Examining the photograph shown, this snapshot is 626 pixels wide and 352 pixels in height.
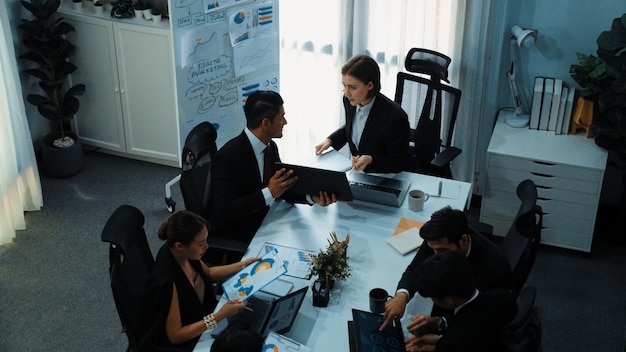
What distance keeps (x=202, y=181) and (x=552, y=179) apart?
2.26 metres

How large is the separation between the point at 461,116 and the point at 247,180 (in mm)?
1965

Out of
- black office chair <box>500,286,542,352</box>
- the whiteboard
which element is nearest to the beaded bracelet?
black office chair <box>500,286,542,352</box>

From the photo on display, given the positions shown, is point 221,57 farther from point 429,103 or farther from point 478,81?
point 478,81

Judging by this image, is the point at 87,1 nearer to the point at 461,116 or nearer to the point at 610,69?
the point at 461,116

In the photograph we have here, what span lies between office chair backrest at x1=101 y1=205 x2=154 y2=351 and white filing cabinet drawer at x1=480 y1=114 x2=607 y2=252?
2486 mm

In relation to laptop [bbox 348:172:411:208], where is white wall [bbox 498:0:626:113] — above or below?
above

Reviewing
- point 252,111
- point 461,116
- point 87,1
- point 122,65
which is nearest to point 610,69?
point 461,116

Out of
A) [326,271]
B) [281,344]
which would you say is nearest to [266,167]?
[326,271]

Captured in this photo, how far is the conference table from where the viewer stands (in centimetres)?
305

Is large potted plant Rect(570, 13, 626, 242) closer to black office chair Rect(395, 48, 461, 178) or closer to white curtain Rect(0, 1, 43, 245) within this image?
black office chair Rect(395, 48, 461, 178)

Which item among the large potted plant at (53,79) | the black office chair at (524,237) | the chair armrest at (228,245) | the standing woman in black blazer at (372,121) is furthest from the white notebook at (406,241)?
the large potted plant at (53,79)

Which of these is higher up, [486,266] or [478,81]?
[478,81]

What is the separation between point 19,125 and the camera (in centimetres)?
521

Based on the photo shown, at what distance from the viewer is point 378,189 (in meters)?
3.96
